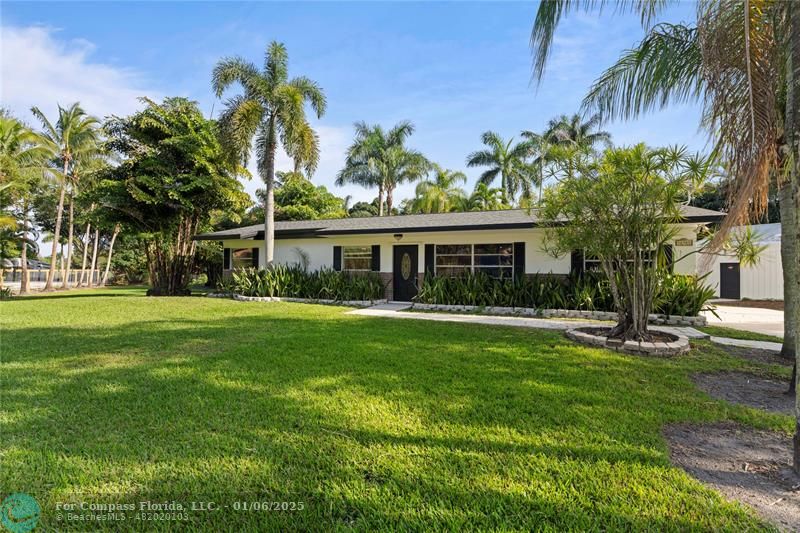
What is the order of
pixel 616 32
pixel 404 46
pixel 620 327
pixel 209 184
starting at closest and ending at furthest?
pixel 616 32
pixel 620 327
pixel 404 46
pixel 209 184

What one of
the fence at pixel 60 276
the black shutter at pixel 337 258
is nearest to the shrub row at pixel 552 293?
the black shutter at pixel 337 258

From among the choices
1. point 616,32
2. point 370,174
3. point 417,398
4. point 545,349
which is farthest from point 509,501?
point 370,174

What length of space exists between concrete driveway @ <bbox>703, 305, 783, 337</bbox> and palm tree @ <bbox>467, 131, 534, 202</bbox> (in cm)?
1654

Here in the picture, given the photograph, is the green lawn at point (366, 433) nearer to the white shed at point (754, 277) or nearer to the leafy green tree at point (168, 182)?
the leafy green tree at point (168, 182)

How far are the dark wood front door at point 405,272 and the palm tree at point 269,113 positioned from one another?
5055mm

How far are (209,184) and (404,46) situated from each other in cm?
1009

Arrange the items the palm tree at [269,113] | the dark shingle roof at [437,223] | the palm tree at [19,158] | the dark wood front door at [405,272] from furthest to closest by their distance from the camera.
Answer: the palm tree at [19,158] → the palm tree at [269,113] → the dark wood front door at [405,272] → the dark shingle roof at [437,223]

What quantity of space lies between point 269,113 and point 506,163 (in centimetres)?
1788

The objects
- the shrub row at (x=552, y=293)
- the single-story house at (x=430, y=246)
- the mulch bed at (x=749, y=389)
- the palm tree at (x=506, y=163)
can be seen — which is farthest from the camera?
the palm tree at (x=506, y=163)

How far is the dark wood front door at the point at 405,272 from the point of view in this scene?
1385cm

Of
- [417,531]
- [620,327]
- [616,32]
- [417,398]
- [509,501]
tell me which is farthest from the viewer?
[620,327]

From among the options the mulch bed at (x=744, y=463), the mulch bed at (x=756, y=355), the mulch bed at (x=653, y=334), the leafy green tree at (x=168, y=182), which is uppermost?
the leafy green tree at (x=168, y=182)

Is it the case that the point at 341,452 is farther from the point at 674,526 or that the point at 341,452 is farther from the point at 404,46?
the point at 404,46

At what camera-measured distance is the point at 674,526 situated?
2.04 m
